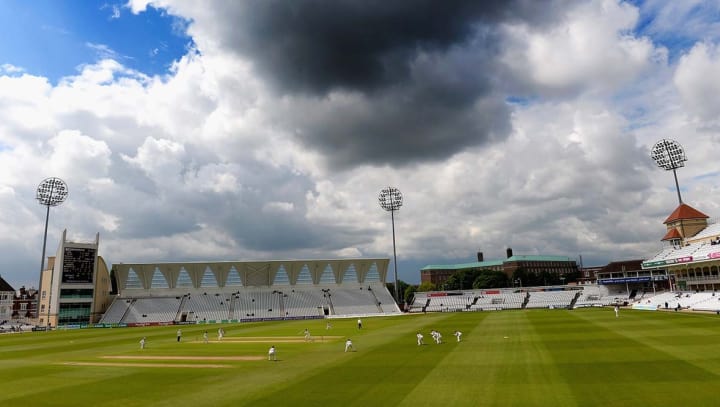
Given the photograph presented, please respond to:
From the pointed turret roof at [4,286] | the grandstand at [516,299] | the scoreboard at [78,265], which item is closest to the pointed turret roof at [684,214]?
the grandstand at [516,299]

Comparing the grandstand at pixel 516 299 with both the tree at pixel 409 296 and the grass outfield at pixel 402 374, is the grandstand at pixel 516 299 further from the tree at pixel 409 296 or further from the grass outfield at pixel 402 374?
the grass outfield at pixel 402 374

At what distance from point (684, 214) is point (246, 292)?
92879 mm

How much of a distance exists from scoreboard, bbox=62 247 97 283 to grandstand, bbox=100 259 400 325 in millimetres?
6550

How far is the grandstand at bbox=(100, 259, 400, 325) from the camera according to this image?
8281 centimetres

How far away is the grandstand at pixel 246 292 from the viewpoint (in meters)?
82.8

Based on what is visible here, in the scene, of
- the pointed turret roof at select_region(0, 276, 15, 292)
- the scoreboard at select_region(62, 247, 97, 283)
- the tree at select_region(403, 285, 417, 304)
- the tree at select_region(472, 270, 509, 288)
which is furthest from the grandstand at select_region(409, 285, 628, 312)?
the pointed turret roof at select_region(0, 276, 15, 292)

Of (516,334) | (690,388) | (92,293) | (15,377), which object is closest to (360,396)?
(690,388)

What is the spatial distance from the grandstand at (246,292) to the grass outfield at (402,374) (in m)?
51.2

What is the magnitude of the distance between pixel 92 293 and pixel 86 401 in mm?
75201

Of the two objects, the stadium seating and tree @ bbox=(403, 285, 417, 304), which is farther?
tree @ bbox=(403, 285, 417, 304)

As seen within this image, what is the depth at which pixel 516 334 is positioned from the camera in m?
35.0

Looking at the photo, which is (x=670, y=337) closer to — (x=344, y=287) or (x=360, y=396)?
(x=360, y=396)

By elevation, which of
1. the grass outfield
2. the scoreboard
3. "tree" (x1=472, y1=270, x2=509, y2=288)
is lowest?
the grass outfield

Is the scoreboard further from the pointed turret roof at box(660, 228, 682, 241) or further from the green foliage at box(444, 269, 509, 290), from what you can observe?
the pointed turret roof at box(660, 228, 682, 241)
